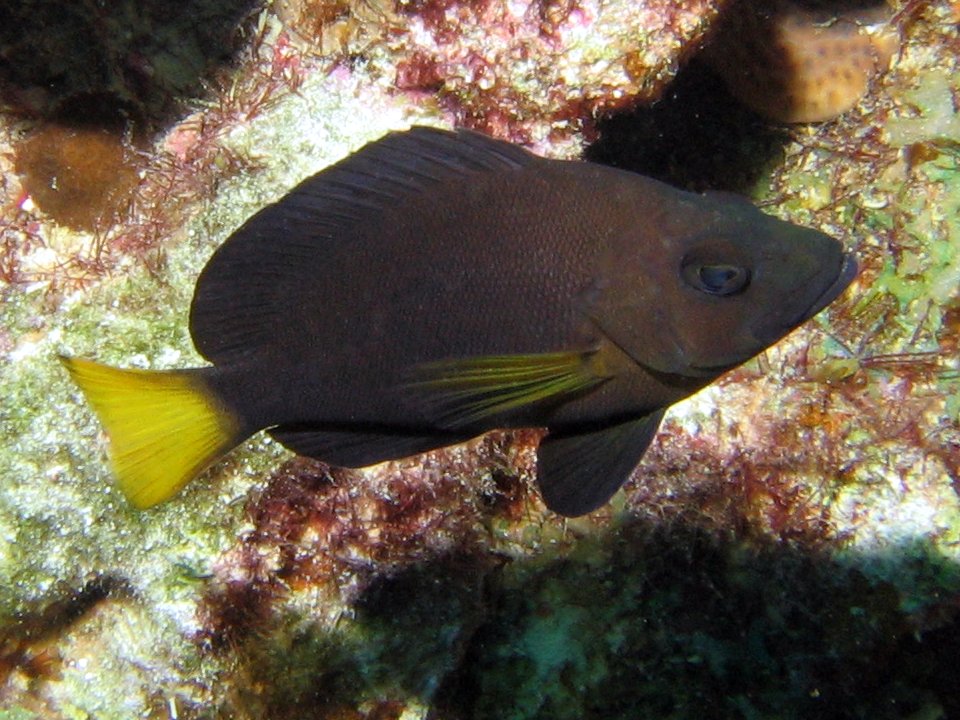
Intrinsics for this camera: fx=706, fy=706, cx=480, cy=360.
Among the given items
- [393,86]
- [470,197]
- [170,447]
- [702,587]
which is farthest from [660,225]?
[702,587]

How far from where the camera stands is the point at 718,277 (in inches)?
81.9

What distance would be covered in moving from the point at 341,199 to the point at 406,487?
1631 millimetres

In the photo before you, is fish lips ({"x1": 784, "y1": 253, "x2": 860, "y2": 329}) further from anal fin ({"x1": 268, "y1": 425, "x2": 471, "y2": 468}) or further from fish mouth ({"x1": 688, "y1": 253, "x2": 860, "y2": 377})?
anal fin ({"x1": 268, "y1": 425, "x2": 471, "y2": 468})

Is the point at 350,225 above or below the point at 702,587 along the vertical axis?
above

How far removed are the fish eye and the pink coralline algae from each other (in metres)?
1.70

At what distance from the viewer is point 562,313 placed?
81.9 inches

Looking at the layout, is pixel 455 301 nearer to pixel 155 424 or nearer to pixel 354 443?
pixel 354 443

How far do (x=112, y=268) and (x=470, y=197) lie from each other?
7.03 ft

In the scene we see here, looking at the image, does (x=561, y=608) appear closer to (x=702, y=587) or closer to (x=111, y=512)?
(x=702, y=587)

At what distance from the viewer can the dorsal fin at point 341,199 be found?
2.14m

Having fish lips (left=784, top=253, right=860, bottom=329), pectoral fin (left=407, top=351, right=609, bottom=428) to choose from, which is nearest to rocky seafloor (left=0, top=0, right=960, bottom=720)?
pectoral fin (left=407, top=351, right=609, bottom=428)

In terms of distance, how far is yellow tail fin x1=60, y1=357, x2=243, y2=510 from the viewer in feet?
7.25

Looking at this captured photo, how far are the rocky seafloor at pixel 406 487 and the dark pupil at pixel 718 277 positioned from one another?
57.1 inches

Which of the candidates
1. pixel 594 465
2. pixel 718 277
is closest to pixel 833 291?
pixel 718 277
